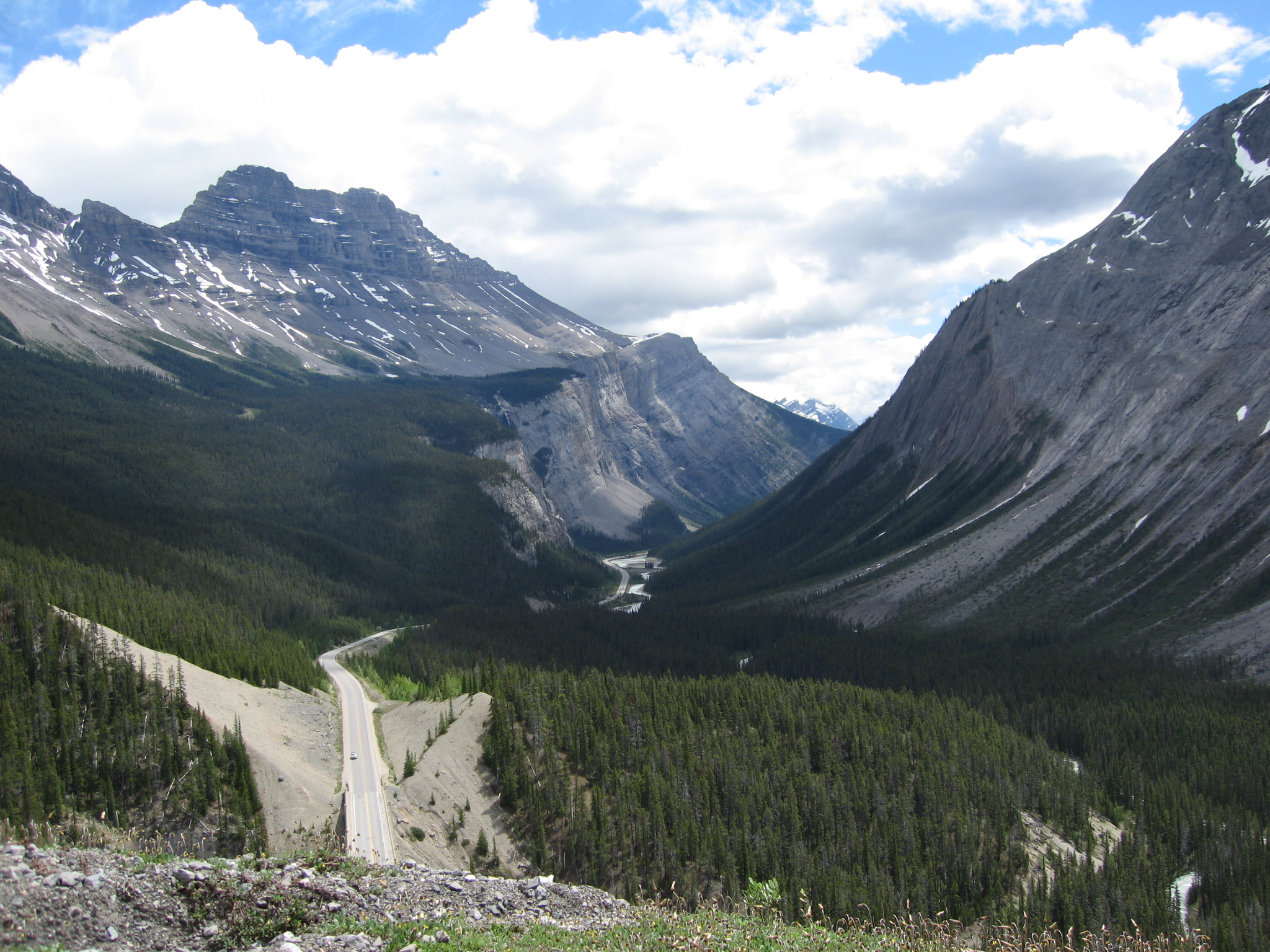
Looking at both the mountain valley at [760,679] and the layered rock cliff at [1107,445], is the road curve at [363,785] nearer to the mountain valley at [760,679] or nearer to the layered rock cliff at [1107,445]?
the mountain valley at [760,679]

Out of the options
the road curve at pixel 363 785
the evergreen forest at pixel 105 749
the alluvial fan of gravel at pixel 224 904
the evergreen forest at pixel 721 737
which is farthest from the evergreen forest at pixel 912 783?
the alluvial fan of gravel at pixel 224 904

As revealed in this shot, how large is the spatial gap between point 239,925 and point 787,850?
4473 cm

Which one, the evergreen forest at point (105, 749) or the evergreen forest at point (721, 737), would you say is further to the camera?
the evergreen forest at point (721, 737)

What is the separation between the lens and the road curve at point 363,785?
1790 inches

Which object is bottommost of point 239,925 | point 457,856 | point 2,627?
point 457,856

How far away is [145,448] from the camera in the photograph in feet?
552

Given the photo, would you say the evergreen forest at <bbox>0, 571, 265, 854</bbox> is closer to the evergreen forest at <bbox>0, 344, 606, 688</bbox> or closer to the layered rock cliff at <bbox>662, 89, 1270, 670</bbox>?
the evergreen forest at <bbox>0, 344, 606, 688</bbox>

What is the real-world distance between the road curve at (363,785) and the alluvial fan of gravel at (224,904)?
770cm

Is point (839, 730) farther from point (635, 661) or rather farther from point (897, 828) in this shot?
point (635, 661)

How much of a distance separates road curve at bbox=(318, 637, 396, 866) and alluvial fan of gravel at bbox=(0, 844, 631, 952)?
7698 millimetres

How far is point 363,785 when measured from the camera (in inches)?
2167

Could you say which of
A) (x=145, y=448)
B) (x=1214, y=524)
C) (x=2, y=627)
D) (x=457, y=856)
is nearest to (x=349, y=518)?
(x=145, y=448)

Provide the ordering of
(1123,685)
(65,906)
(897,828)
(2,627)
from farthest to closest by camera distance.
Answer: (1123,685) < (897,828) < (2,627) < (65,906)

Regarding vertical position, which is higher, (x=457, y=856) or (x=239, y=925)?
(x=239, y=925)
